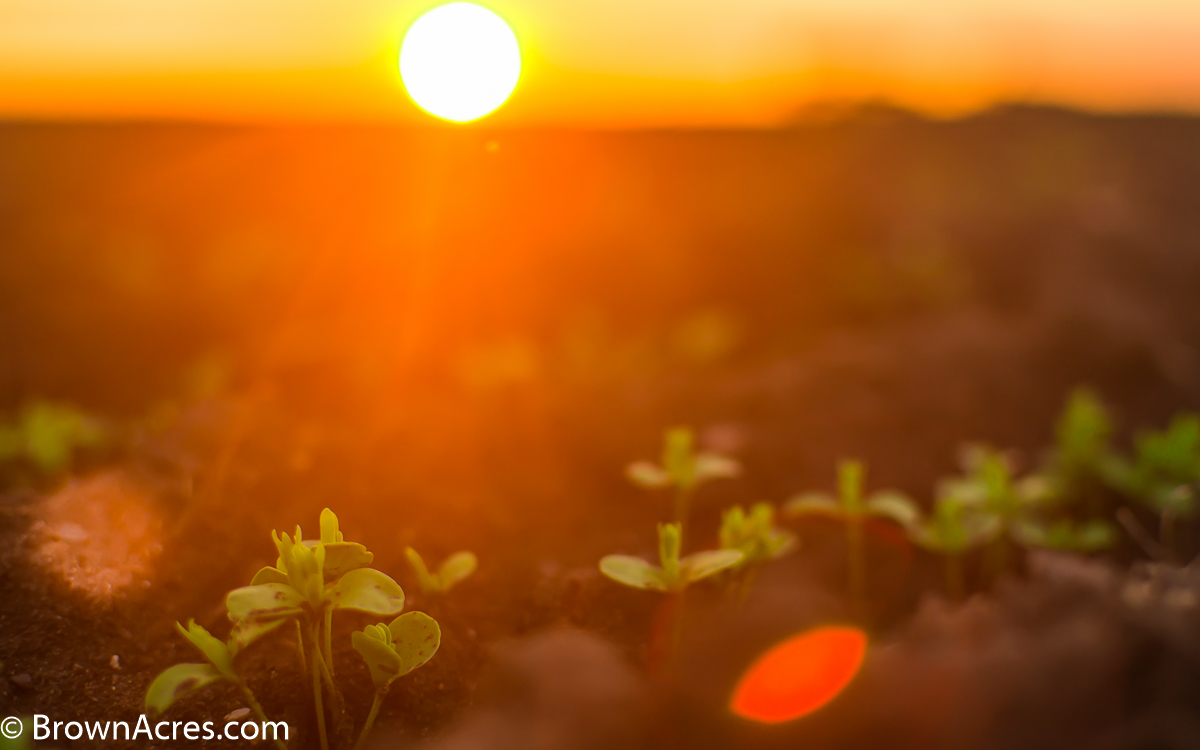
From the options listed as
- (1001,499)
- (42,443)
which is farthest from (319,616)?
(1001,499)

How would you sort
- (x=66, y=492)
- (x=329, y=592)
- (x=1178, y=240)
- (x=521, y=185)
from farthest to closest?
1. (x=521, y=185)
2. (x=1178, y=240)
3. (x=66, y=492)
4. (x=329, y=592)

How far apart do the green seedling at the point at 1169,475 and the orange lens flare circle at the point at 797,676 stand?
0.85m

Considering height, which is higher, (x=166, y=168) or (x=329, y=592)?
(x=166, y=168)

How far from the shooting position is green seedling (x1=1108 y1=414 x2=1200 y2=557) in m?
1.61

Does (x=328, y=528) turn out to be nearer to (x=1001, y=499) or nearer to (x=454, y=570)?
(x=454, y=570)

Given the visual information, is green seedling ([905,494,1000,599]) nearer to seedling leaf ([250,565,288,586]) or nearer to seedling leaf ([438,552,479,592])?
seedling leaf ([438,552,479,592])

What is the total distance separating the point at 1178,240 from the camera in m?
3.91

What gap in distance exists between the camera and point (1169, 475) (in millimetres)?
1688

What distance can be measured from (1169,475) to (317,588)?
1.90 m

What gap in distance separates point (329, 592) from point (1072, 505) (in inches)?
76.2

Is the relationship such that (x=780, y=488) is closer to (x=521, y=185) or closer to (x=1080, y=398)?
(x=1080, y=398)

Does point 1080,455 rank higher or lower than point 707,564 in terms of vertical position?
higher

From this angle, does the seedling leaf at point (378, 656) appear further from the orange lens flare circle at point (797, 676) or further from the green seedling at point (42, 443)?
the green seedling at point (42, 443)

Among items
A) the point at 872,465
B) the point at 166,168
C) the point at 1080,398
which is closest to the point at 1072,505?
the point at 1080,398
